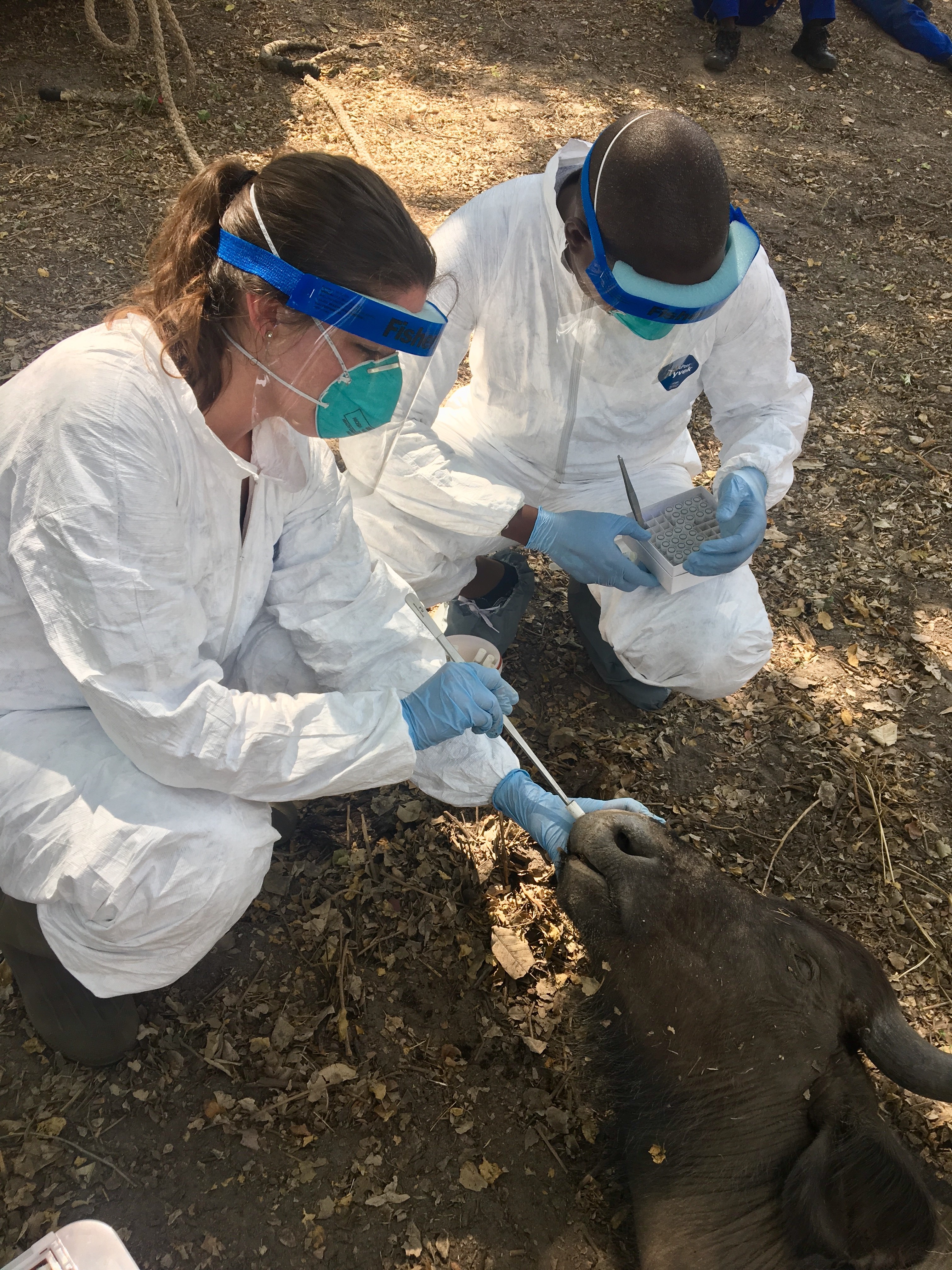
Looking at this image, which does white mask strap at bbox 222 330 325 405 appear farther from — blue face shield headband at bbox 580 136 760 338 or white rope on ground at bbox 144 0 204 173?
white rope on ground at bbox 144 0 204 173

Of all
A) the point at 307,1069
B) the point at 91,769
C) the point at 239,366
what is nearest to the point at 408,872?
the point at 307,1069

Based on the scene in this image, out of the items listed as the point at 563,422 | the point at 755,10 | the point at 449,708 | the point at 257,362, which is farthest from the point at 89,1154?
the point at 755,10

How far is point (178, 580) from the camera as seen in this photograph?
80.7 inches

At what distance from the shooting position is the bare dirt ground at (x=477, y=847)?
2307 millimetres

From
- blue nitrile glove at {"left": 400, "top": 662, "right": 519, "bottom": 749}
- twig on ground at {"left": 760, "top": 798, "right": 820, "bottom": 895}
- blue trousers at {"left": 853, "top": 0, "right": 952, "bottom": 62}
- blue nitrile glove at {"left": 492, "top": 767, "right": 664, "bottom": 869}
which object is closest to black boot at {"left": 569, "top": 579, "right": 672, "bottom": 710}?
twig on ground at {"left": 760, "top": 798, "right": 820, "bottom": 895}

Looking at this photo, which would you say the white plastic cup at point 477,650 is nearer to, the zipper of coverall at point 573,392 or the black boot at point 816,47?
the zipper of coverall at point 573,392

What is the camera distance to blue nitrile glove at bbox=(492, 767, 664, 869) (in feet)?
8.35

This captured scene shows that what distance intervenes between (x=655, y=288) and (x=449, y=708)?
1.32 metres

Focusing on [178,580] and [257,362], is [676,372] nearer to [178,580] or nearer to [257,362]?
[257,362]

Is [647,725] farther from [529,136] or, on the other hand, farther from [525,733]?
[529,136]

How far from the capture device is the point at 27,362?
432 cm

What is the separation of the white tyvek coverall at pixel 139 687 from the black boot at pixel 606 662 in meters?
1.33

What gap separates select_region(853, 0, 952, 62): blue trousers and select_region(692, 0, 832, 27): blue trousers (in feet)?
0.19

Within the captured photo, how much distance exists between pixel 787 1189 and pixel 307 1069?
126cm
